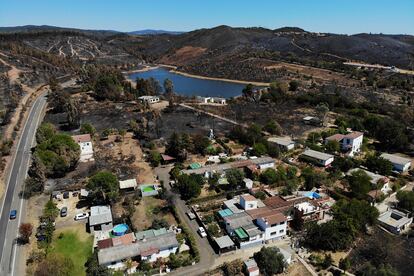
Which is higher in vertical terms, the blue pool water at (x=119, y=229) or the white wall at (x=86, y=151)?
the white wall at (x=86, y=151)

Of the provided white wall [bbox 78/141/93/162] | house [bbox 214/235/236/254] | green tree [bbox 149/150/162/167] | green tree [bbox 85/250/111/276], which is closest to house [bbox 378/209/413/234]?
house [bbox 214/235/236/254]

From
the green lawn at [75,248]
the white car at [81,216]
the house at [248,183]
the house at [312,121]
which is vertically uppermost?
the house at [312,121]

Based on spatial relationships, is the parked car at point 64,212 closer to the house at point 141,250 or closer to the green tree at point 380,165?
the house at point 141,250

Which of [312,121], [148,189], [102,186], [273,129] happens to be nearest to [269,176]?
[148,189]

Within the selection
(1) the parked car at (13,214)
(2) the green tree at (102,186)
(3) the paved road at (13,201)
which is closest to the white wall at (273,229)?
(2) the green tree at (102,186)

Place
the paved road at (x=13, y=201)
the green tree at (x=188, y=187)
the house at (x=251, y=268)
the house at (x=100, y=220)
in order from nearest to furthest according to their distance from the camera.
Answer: the house at (x=251, y=268)
the paved road at (x=13, y=201)
the house at (x=100, y=220)
the green tree at (x=188, y=187)

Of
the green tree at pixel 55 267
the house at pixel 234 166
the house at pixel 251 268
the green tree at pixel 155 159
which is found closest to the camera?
the green tree at pixel 55 267

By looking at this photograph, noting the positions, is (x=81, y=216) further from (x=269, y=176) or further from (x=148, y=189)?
(x=269, y=176)

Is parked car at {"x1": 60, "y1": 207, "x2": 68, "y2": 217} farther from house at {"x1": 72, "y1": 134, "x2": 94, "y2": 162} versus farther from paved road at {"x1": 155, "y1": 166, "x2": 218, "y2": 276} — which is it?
house at {"x1": 72, "y1": 134, "x2": 94, "y2": 162}
